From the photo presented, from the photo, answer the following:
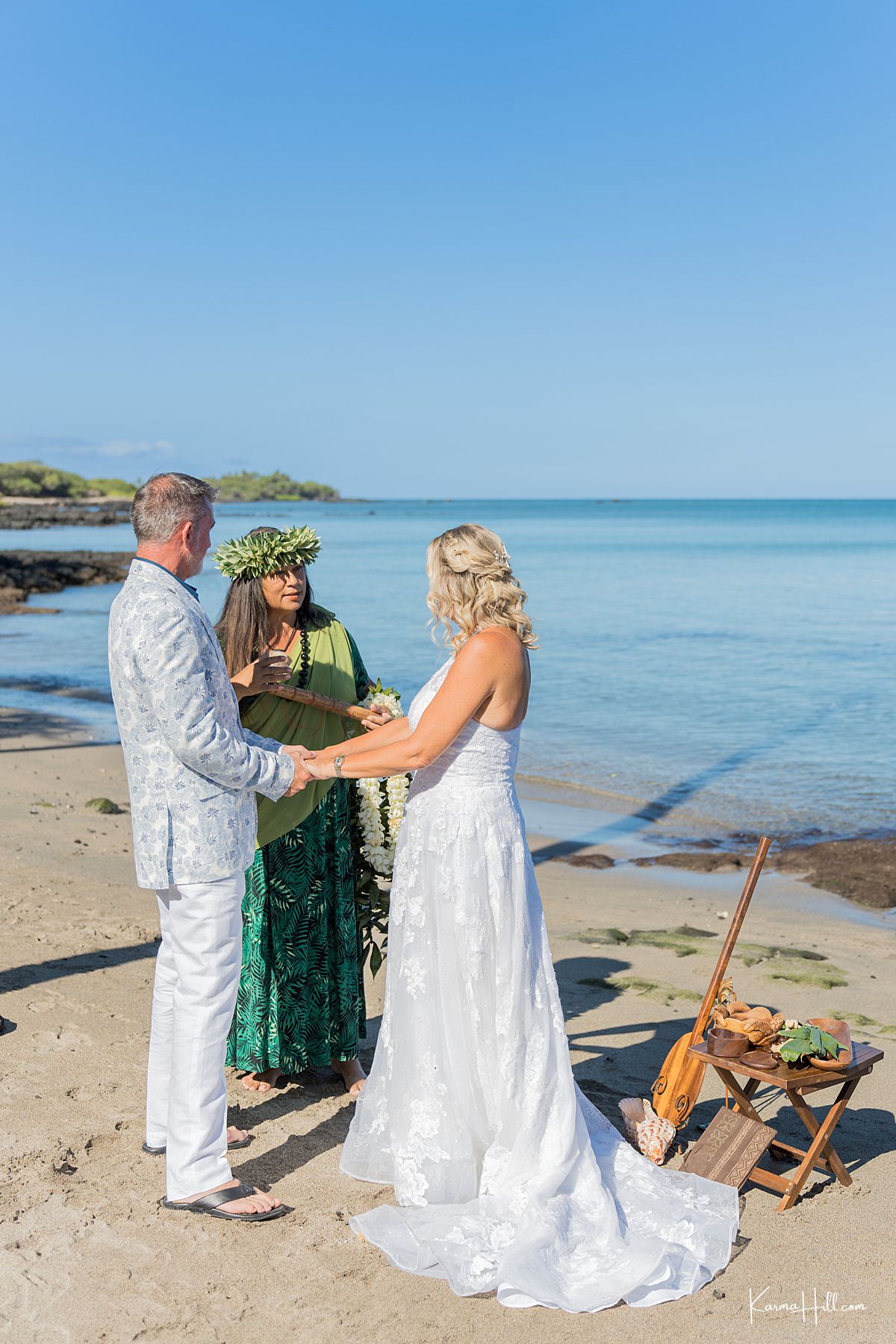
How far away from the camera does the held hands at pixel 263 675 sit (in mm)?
4691

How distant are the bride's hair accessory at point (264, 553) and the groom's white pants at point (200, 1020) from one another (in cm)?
145

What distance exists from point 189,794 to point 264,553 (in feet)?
4.45

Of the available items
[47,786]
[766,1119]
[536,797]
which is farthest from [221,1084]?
[536,797]

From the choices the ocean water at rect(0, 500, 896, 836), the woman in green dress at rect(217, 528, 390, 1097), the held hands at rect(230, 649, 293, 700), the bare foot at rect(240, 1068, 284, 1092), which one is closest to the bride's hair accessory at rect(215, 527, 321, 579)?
the woman in green dress at rect(217, 528, 390, 1097)

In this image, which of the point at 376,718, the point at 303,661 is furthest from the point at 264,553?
the point at 376,718

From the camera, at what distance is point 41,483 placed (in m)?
130

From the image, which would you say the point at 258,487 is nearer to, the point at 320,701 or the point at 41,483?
the point at 41,483

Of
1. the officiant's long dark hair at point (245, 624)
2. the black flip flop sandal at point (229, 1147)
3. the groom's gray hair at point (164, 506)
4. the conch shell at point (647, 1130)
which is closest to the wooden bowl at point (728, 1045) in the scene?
the conch shell at point (647, 1130)

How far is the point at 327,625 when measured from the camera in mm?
5180

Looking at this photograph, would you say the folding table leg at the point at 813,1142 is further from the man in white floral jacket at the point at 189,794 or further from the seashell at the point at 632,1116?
the man in white floral jacket at the point at 189,794

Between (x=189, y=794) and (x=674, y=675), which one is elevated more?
(x=189, y=794)

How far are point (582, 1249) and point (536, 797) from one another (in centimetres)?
975

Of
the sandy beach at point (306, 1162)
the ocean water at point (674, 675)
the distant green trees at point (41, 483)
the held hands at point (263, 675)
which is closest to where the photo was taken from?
the sandy beach at point (306, 1162)

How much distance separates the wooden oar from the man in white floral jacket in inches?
26.0
